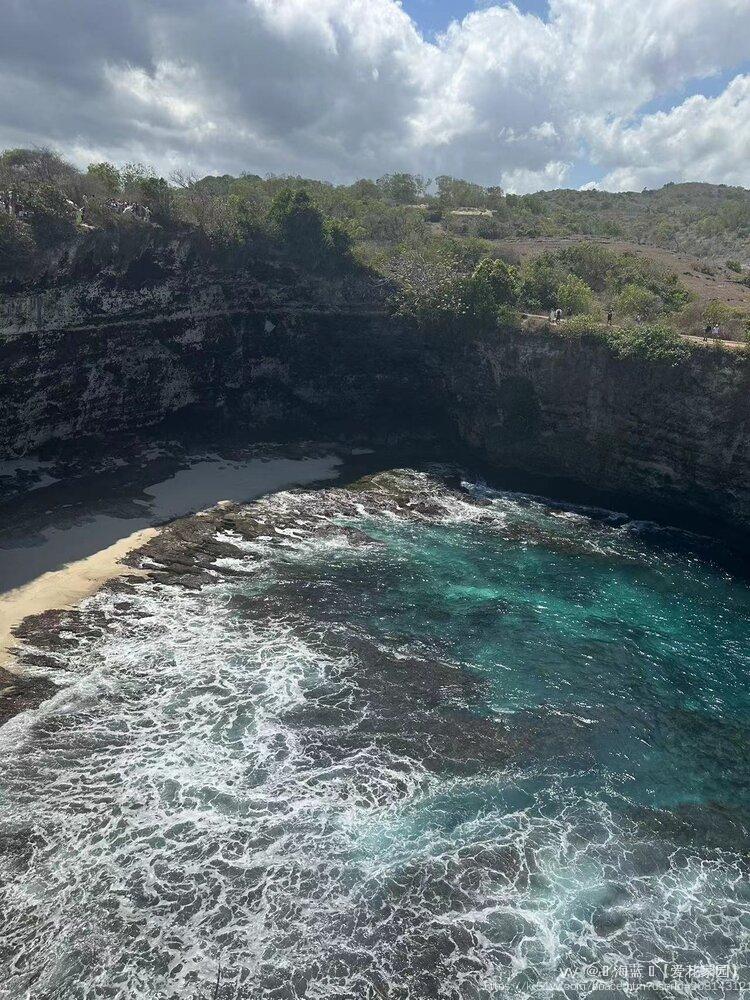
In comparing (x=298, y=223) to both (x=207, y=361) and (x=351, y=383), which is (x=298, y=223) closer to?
(x=351, y=383)

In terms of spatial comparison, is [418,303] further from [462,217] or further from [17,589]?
[462,217]

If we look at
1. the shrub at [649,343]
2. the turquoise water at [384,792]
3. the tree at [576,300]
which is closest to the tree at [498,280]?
the tree at [576,300]

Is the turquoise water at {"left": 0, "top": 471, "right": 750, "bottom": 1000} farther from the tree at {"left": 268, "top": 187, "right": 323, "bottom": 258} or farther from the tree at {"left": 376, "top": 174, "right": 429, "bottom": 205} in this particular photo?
the tree at {"left": 376, "top": 174, "right": 429, "bottom": 205}

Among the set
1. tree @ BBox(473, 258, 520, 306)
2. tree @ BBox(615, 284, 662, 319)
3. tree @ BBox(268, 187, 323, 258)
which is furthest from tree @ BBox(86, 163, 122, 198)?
tree @ BBox(615, 284, 662, 319)

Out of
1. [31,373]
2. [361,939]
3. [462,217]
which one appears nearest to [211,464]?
[31,373]

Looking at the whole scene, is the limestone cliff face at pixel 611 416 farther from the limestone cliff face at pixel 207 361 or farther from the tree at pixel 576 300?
the tree at pixel 576 300
